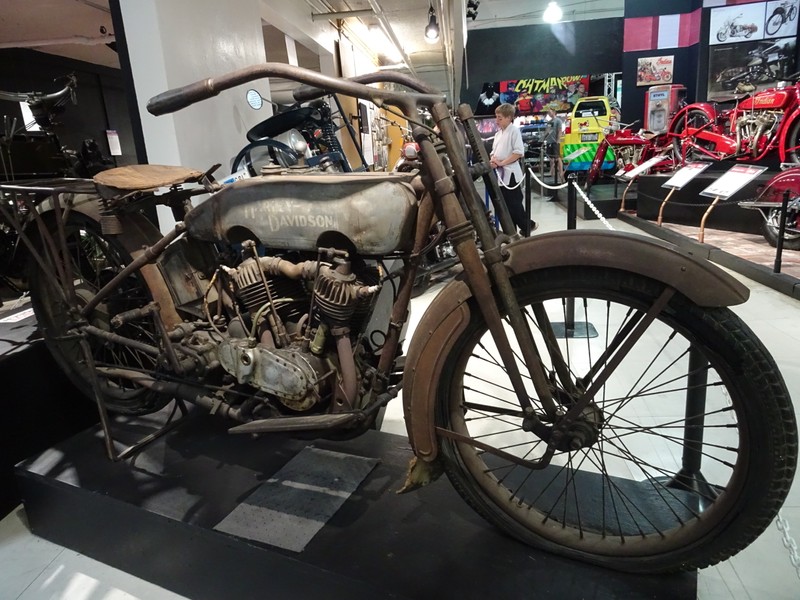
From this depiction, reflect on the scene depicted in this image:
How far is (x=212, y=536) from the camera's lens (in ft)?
5.08

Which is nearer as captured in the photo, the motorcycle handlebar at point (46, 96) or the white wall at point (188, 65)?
the white wall at point (188, 65)

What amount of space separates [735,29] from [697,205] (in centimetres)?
510

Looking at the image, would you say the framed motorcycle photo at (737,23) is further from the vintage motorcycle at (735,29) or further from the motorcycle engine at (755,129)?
the motorcycle engine at (755,129)

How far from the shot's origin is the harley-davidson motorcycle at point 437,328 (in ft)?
3.77

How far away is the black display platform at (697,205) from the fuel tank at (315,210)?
188 inches

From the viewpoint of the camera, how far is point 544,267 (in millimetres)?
1223

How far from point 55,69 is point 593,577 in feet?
26.1

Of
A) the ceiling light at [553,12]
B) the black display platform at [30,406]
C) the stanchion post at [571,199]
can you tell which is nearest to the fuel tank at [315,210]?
the black display platform at [30,406]

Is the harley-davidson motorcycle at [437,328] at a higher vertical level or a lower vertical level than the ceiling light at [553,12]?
lower

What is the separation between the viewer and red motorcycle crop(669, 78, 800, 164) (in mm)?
5617

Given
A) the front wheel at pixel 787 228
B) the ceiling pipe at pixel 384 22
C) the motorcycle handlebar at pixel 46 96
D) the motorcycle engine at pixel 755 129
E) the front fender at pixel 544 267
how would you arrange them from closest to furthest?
the front fender at pixel 544 267 < the motorcycle handlebar at pixel 46 96 < the front wheel at pixel 787 228 < the ceiling pipe at pixel 384 22 < the motorcycle engine at pixel 755 129

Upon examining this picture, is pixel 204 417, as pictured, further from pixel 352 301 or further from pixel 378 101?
pixel 378 101

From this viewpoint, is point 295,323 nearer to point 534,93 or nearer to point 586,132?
point 586,132

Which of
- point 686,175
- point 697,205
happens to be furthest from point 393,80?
point 697,205
